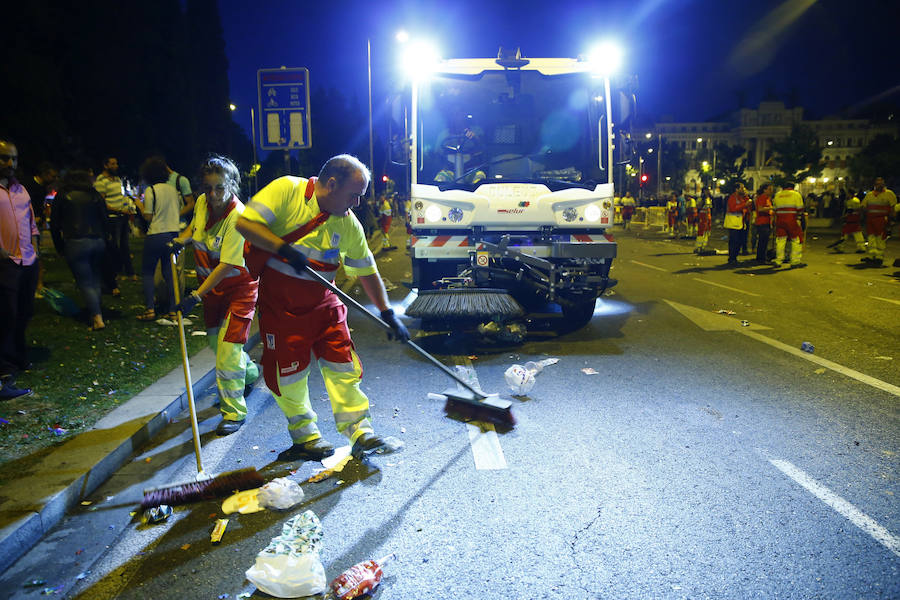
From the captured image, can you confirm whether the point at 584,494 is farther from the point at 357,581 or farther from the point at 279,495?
the point at 279,495

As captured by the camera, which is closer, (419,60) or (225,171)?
(225,171)

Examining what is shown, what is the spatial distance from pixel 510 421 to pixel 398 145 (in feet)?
14.7

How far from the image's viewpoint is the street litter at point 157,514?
3261 millimetres

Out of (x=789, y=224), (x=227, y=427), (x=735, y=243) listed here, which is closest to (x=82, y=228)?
(x=227, y=427)

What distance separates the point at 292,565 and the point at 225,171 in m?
3.02

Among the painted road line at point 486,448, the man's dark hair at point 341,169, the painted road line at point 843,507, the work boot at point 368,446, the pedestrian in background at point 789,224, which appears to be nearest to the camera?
the painted road line at point 843,507

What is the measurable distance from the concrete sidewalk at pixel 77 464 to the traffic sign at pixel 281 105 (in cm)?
470

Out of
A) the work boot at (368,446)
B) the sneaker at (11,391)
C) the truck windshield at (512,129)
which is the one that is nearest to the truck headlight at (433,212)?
the truck windshield at (512,129)

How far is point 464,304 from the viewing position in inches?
263

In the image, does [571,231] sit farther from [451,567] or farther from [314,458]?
[451,567]

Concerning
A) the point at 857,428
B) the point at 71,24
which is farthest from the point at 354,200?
the point at 71,24

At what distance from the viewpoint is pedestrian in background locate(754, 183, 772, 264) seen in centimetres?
1534

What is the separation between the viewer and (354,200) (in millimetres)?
3891

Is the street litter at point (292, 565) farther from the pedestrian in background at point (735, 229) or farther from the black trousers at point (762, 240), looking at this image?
the black trousers at point (762, 240)
